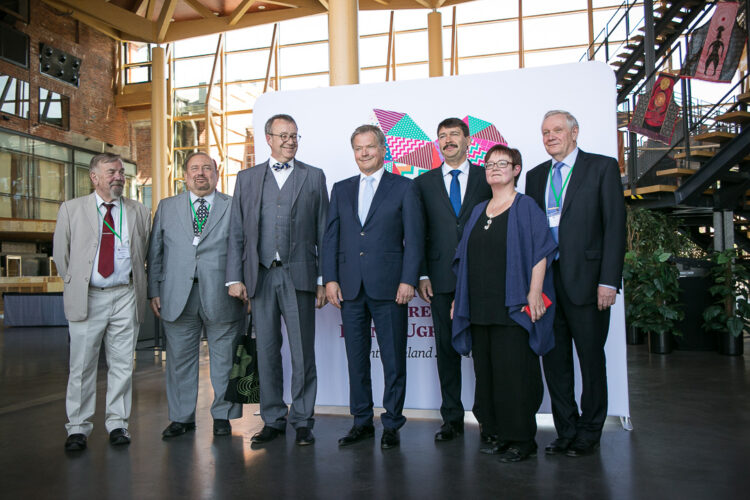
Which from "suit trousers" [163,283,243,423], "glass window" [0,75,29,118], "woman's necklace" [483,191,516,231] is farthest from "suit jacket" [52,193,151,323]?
"glass window" [0,75,29,118]

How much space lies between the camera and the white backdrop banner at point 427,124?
357cm

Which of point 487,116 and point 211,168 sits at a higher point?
point 487,116

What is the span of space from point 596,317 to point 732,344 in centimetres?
435

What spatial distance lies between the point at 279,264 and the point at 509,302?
1276 mm

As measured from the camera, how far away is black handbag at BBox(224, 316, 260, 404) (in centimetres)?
349

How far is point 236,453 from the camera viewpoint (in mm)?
3172

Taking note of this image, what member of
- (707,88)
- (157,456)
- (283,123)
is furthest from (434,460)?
(707,88)

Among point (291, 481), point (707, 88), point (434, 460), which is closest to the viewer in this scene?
point (291, 481)

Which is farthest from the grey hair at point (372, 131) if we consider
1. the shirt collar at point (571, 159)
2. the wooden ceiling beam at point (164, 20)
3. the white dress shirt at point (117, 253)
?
the wooden ceiling beam at point (164, 20)

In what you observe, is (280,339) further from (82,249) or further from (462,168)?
(462,168)

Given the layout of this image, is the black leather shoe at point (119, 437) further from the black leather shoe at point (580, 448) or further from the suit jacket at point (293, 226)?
the black leather shoe at point (580, 448)

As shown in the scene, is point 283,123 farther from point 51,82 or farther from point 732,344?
point 51,82

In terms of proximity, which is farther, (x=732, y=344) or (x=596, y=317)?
(x=732, y=344)

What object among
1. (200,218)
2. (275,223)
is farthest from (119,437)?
(275,223)
